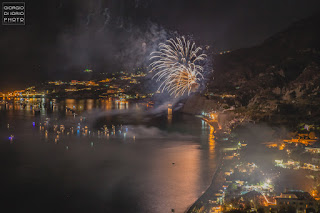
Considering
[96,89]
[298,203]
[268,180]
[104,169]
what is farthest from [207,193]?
[96,89]

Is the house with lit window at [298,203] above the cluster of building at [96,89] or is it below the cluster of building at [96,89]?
below

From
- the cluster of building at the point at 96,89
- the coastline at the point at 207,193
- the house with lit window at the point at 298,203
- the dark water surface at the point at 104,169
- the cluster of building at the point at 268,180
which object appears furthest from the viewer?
the cluster of building at the point at 96,89

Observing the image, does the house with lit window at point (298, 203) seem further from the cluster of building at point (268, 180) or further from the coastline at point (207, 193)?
the coastline at point (207, 193)

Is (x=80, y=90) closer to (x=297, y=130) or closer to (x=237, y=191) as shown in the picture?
(x=297, y=130)

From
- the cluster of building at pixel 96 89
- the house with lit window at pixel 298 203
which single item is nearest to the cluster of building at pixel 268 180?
the house with lit window at pixel 298 203

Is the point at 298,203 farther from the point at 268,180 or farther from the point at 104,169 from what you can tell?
the point at 104,169

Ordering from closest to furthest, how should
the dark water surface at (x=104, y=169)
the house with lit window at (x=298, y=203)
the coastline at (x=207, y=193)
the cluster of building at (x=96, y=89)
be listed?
the house with lit window at (x=298, y=203)
the coastline at (x=207, y=193)
the dark water surface at (x=104, y=169)
the cluster of building at (x=96, y=89)

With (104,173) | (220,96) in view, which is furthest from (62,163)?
(220,96)

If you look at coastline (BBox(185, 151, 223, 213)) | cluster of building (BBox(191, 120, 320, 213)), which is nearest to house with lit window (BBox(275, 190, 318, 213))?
cluster of building (BBox(191, 120, 320, 213))
